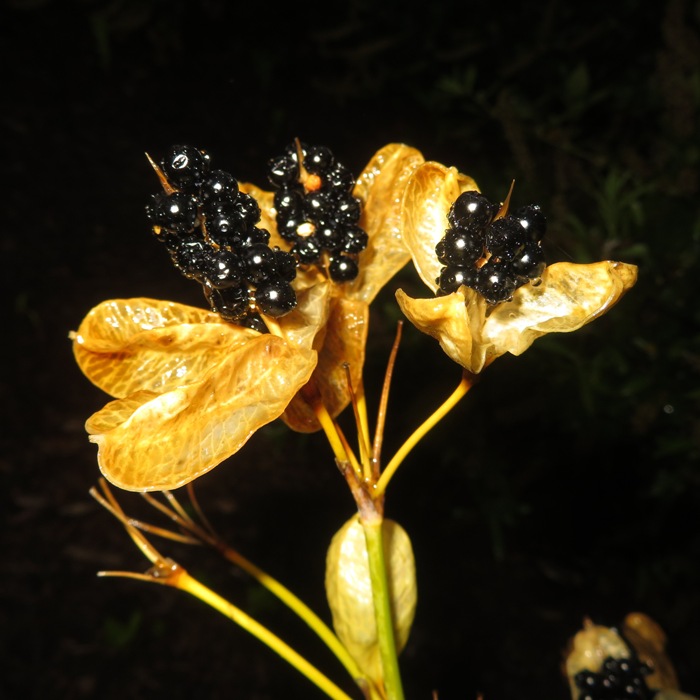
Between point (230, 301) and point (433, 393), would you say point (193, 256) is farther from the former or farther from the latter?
point (433, 393)

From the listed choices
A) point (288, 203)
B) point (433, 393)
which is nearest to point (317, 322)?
point (288, 203)

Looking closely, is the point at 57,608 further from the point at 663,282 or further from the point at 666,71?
the point at 666,71

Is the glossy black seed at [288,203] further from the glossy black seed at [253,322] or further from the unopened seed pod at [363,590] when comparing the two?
the unopened seed pod at [363,590]

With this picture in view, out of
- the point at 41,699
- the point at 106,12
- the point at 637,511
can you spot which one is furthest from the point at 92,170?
the point at 637,511

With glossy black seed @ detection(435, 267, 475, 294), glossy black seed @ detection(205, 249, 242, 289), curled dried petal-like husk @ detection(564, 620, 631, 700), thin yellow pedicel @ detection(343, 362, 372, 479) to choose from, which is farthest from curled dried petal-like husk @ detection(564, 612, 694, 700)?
glossy black seed @ detection(205, 249, 242, 289)

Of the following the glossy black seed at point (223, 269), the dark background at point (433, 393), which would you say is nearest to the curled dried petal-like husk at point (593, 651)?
the glossy black seed at point (223, 269)

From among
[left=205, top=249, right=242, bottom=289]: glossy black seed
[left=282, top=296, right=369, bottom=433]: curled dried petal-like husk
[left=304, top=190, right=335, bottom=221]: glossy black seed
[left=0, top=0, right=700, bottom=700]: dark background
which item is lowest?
[left=0, top=0, right=700, bottom=700]: dark background

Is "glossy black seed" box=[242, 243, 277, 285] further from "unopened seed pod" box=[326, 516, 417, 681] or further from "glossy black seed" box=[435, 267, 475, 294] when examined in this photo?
"unopened seed pod" box=[326, 516, 417, 681]
